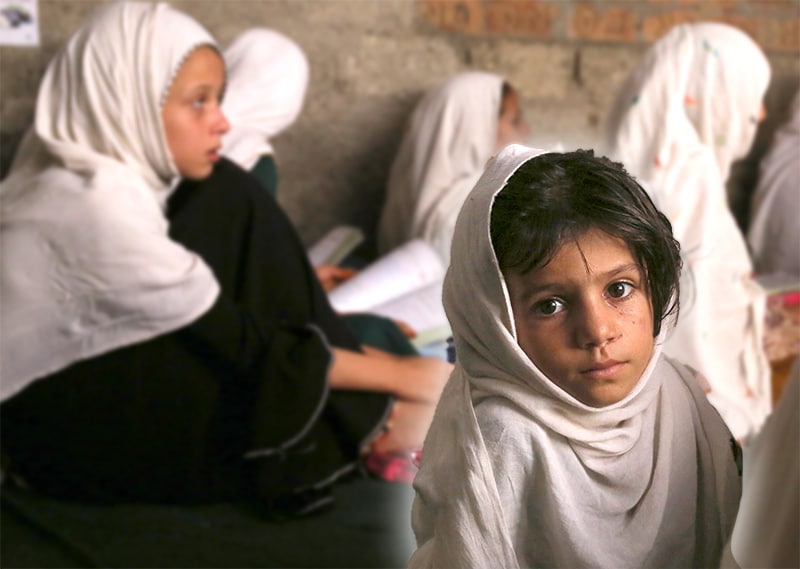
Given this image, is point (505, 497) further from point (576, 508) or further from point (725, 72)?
point (725, 72)

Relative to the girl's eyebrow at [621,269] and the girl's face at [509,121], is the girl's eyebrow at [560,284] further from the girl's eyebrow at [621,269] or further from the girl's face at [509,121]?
the girl's face at [509,121]

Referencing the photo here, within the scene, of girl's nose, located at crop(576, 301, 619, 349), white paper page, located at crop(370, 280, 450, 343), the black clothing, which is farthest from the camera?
white paper page, located at crop(370, 280, 450, 343)

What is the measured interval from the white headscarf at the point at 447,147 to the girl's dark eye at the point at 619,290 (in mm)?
2695

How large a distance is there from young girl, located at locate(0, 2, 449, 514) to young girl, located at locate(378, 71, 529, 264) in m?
1.17

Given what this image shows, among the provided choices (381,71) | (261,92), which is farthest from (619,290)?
(381,71)

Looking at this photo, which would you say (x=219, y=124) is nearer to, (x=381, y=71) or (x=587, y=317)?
(x=381, y=71)

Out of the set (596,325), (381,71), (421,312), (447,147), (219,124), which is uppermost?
(596,325)

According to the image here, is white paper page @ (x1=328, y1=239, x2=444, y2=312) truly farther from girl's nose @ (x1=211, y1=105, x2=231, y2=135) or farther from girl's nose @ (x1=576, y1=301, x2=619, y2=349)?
girl's nose @ (x1=576, y1=301, x2=619, y2=349)

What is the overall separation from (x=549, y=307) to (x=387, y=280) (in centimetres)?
227

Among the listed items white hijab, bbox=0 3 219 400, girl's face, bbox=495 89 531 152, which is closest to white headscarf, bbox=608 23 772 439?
girl's face, bbox=495 89 531 152

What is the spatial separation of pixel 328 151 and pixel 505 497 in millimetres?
3277

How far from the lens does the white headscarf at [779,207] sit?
418 centimetres

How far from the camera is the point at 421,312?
316 cm

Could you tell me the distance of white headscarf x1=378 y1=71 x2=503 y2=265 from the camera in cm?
379
